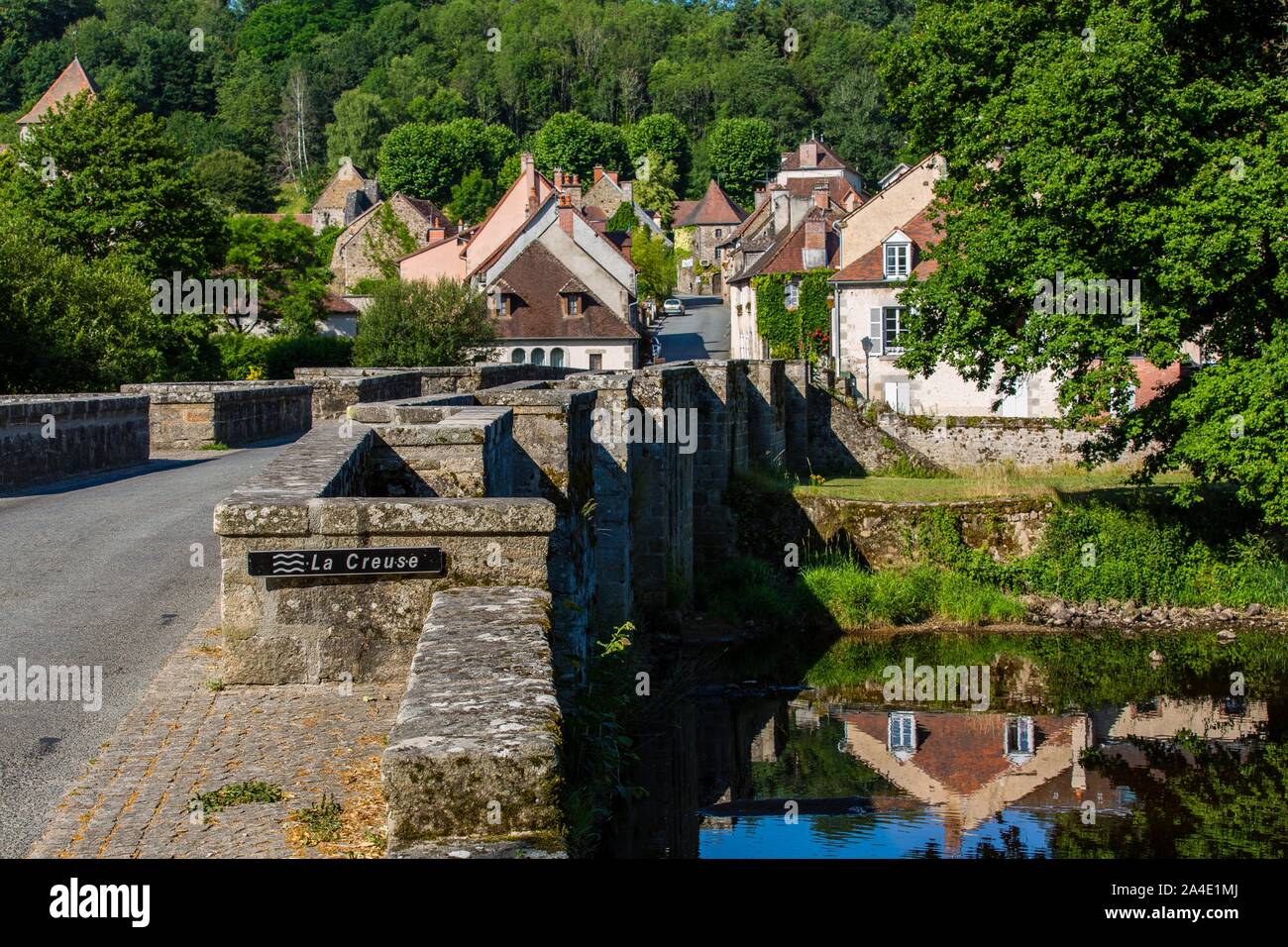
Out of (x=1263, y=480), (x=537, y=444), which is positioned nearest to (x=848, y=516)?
(x=1263, y=480)

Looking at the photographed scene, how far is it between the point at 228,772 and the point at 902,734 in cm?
1523

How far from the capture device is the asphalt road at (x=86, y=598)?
21.1 feet

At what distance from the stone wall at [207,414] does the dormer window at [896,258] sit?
77.9ft

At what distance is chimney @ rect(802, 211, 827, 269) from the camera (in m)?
54.4

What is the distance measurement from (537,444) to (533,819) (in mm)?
7284

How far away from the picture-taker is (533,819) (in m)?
4.54

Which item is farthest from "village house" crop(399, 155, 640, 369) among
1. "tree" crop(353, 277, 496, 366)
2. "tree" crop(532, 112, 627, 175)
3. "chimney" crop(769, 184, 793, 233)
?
"tree" crop(532, 112, 627, 175)

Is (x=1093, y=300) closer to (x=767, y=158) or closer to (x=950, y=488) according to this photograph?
(x=950, y=488)

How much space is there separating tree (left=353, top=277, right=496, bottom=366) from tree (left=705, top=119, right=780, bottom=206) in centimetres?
9336

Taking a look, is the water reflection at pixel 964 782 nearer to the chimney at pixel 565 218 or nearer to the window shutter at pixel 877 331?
the window shutter at pixel 877 331

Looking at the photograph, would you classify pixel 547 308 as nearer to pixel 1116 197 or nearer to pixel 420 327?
pixel 420 327

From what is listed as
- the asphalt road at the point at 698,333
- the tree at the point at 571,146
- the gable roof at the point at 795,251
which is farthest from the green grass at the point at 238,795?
the tree at the point at 571,146

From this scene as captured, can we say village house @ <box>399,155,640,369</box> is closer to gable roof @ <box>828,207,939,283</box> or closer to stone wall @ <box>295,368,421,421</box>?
gable roof @ <box>828,207,939,283</box>

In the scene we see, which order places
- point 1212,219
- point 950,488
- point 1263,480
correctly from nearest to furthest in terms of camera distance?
point 1212,219 < point 1263,480 < point 950,488
